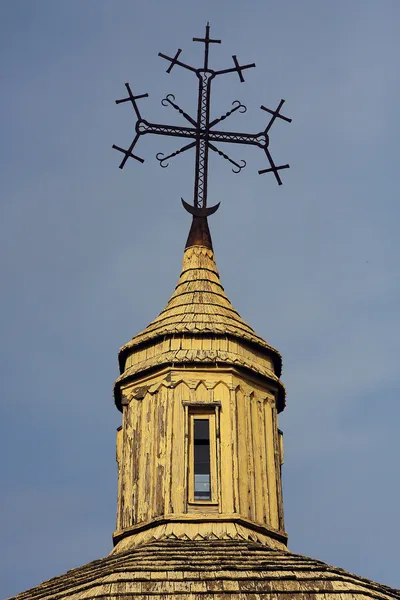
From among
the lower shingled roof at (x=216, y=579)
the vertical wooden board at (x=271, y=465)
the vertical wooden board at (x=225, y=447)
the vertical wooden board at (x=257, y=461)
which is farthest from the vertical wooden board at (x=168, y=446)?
the lower shingled roof at (x=216, y=579)

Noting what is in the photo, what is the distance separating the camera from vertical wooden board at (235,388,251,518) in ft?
74.0

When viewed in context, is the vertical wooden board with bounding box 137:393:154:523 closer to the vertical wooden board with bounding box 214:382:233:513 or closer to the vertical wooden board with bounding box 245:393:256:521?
the vertical wooden board with bounding box 214:382:233:513

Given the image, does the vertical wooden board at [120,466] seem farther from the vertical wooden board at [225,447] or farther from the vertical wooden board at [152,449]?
the vertical wooden board at [225,447]

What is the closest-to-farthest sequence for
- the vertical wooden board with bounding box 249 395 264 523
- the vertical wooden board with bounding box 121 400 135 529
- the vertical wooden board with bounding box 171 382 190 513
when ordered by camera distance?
the vertical wooden board with bounding box 171 382 190 513 < the vertical wooden board with bounding box 249 395 264 523 < the vertical wooden board with bounding box 121 400 135 529

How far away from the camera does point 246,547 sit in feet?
68.4

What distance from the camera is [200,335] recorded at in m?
24.2

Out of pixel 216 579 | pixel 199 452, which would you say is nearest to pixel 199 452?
pixel 199 452

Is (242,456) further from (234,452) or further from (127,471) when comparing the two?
(127,471)

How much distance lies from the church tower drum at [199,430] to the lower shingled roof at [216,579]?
1.97 metres

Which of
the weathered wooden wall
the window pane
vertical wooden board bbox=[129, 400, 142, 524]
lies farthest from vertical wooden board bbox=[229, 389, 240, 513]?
vertical wooden board bbox=[129, 400, 142, 524]

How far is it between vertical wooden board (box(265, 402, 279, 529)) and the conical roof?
30.0 inches

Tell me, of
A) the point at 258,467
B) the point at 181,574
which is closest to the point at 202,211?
the point at 258,467

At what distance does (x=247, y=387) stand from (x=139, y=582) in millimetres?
6217

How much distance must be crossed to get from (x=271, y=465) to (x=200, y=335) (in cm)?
257
